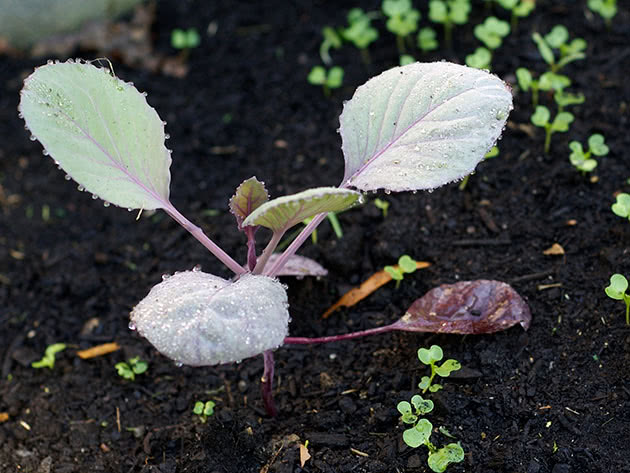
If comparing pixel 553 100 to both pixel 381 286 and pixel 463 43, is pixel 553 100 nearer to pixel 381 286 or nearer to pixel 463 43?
pixel 463 43

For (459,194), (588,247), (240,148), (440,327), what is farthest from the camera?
(240,148)

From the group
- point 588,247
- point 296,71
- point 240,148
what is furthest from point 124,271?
point 588,247

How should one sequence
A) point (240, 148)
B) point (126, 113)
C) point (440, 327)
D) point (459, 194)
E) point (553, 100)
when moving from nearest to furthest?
point (126, 113)
point (440, 327)
point (459, 194)
point (553, 100)
point (240, 148)

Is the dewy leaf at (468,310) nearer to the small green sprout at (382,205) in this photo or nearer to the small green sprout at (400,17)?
the small green sprout at (382,205)

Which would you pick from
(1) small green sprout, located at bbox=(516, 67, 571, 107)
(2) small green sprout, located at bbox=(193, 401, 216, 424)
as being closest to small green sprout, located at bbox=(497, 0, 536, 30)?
(1) small green sprout, located at bbox=(516, 67, 571, 107)

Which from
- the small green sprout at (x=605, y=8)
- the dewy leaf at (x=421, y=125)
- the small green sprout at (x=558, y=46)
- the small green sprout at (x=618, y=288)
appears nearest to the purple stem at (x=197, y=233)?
the dewy leaf at (x=421, y=125)

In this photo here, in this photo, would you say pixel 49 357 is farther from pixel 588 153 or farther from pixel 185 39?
pixel 588 153
